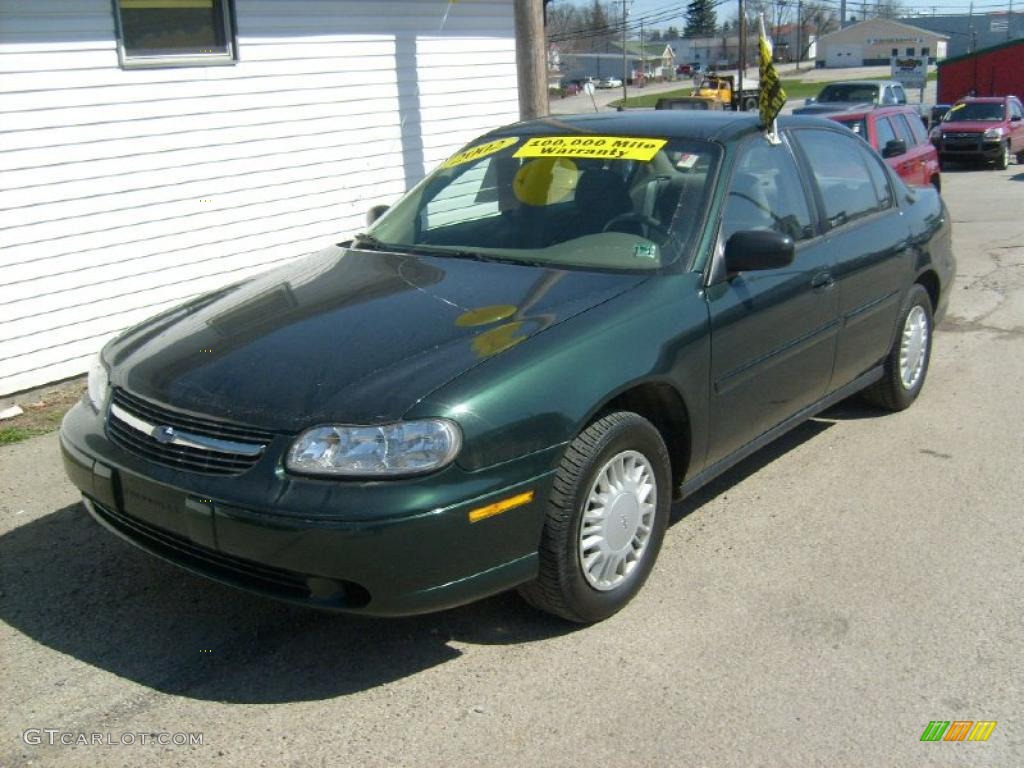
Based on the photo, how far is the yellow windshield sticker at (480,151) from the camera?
4977 millimetres

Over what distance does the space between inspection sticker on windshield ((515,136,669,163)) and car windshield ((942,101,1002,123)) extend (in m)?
23.7

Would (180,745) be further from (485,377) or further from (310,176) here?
(310,176)

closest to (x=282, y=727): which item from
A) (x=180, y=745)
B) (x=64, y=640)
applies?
(x=180, y=745)

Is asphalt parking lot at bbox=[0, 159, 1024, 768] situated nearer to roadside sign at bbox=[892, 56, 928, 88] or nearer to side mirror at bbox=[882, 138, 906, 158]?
side mirror at bbox=[882, 138, 906, 158]

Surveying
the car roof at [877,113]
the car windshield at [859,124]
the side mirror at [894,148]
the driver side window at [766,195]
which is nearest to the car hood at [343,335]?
the driver side window at [766,195]

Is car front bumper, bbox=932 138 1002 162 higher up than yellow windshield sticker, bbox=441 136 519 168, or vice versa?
yellow windshield sticker, bbox=441 136 519 168

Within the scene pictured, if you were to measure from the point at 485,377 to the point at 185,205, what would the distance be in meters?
5.34

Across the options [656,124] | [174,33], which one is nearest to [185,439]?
[656,124]

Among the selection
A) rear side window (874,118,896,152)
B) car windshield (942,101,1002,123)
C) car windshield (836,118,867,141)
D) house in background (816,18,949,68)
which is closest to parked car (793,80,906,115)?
car windshield (942,101,1002,123)

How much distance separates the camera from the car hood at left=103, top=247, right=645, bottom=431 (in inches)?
130

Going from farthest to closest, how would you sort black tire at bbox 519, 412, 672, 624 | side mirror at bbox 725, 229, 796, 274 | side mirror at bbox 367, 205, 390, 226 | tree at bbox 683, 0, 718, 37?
tree at bbox 683, 0, 718, 37 < side mirror at bbox 367, 205, 390, 226 < side mirror at bbox 725, 229, 796, 274 < black tire at bbox 519, 412, 672, 624

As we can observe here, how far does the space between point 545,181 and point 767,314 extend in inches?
42.8

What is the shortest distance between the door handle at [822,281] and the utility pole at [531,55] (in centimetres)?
428

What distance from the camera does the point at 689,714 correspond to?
3.28m
